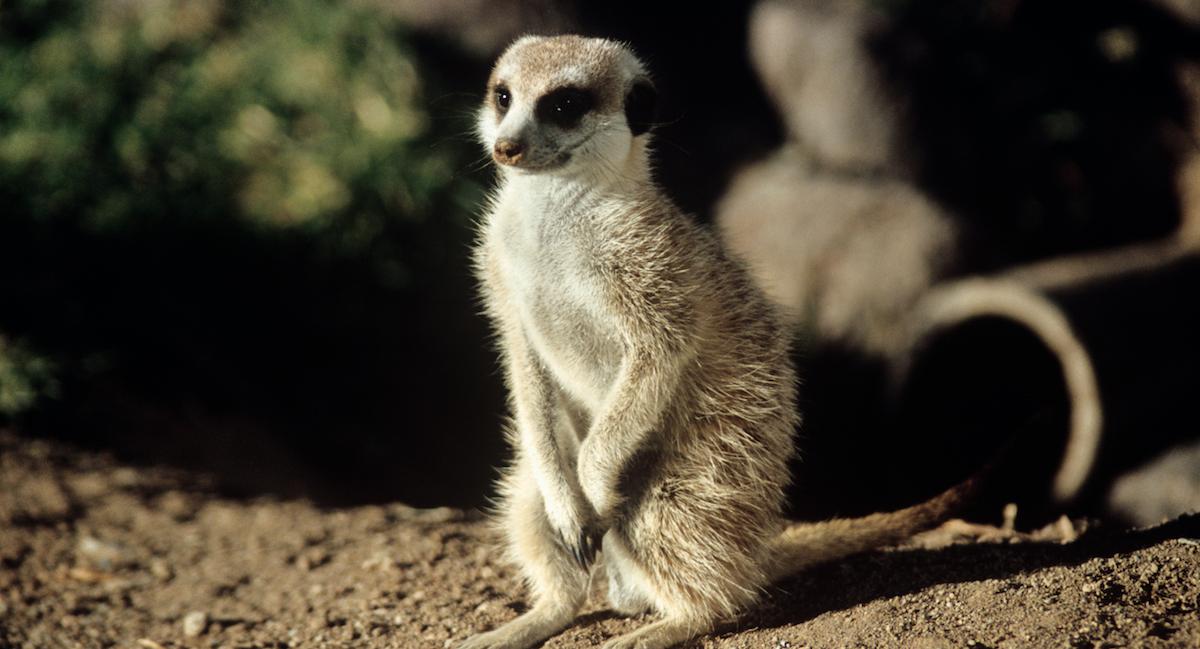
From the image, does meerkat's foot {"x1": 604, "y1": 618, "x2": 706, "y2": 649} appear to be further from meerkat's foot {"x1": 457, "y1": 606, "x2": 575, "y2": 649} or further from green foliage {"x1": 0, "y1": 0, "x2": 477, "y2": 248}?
green foliage {"x1": 0, "y1": 0, "x2": 477, "y2": 248}

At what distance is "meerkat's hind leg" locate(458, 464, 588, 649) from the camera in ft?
7.05

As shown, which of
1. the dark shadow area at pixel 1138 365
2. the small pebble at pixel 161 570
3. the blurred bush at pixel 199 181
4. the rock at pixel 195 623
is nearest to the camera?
the rock at pixel 195 623

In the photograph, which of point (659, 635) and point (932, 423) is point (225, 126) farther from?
point (659, 635)

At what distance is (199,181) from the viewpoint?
15.2ft

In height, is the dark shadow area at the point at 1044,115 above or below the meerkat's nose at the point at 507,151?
above

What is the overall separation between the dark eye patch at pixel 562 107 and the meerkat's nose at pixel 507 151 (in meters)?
0.11

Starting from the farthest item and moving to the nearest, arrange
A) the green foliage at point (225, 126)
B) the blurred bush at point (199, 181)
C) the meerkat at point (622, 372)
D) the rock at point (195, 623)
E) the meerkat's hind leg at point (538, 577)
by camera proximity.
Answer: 1. the green foliage at point (225, 126)
2. the blurred bush at point (199, 181)
3. the rock at point (195, 623)
4. the meerkat's hind leg at point (538, 577)
5. the meerkat at point (622, 372)

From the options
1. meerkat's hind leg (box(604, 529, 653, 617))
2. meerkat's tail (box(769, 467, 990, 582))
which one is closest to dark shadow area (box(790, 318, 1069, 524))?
meerkat's tail (box(769, 467, 990, 582))

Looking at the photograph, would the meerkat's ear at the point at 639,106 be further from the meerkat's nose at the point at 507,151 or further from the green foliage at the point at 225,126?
the green foliage at the point at 225,126

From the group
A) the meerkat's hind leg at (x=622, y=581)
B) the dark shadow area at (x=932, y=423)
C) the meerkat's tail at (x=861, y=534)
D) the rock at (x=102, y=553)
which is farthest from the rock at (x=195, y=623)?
the dark shadow area at (x=932, y=423)

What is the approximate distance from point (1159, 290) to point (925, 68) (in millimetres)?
1373

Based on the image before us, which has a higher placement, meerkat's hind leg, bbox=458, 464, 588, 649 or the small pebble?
the small pebble

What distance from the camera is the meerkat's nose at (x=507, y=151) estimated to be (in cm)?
191

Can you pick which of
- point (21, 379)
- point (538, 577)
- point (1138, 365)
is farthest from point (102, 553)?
point (1138, 365)
